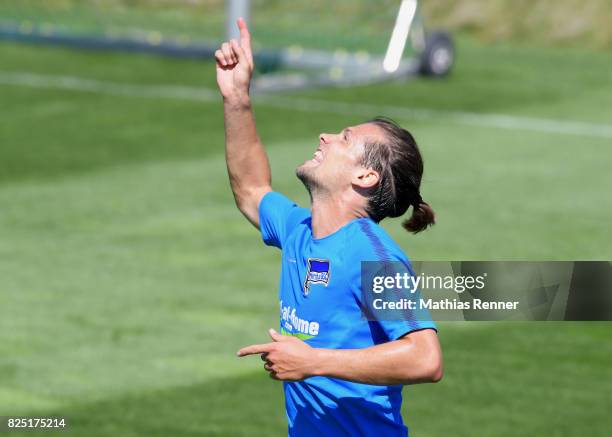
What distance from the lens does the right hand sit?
5.75 meters

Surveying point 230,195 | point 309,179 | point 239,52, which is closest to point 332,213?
point 309,179

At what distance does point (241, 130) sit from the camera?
5.79 meters

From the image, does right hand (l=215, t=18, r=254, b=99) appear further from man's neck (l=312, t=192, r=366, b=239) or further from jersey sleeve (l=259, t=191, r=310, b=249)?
man's neck (l=312, t=192, r=366, b=239)

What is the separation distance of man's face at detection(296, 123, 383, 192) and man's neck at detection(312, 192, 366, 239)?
42mm

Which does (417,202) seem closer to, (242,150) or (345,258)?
(345,258)

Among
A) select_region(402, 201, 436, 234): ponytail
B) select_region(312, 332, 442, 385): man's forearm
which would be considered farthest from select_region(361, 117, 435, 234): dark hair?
select_region(312, 332, 442, 385): man's forearm

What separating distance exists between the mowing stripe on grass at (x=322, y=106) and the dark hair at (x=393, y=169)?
13.7 metres

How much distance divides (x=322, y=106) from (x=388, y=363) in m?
16.0

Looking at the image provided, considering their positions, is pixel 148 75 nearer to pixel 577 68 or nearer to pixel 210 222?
pixel 577 68

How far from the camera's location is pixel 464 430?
7.95 metres

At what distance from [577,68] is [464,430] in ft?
58.9

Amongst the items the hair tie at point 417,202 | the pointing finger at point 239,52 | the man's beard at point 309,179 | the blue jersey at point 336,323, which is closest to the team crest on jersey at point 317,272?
the blue jersey at point 336,323

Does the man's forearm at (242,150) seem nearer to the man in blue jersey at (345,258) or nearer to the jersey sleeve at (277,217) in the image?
the jersey sleeve at (277,217)

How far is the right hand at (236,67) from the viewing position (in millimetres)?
5746
